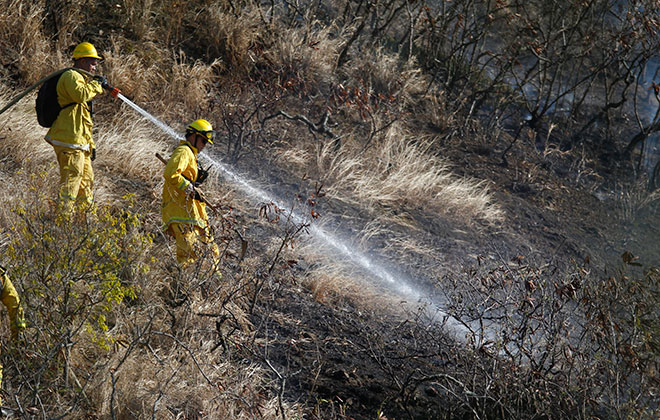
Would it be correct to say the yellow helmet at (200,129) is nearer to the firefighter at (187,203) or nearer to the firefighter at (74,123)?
the firefighter at (187,203)

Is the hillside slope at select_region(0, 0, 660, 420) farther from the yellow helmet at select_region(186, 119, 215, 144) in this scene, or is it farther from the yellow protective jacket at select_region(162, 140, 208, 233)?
the yellow helmet at select_region(186, 119, 215, 144)

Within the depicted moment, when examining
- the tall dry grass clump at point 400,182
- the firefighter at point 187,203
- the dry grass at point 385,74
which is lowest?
the tall dry grass clump at point 400,182

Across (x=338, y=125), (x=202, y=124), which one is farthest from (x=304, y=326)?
(x=338, y=125)

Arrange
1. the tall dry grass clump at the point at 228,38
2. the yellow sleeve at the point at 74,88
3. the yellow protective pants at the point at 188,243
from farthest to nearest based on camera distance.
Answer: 1. the tall dry grass clump at the point at 228,38
2. the yellow sleeve at the point at 74,88
3. the yellow protective pants at the point at 188,243

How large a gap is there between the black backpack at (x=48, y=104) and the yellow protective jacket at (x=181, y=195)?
1220mm

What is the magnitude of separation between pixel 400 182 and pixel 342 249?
214 cm

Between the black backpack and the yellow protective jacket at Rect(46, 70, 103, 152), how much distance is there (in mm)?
34

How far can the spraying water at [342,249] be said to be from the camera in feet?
24.8

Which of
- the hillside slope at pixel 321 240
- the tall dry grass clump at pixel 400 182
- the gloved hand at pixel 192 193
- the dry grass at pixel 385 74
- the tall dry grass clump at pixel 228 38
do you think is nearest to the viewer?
the hillside slope at pixel 321 240

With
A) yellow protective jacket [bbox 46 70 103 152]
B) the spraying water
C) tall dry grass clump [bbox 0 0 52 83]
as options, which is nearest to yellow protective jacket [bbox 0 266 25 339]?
yellow protective jacket [bbox 46 70 103 152]

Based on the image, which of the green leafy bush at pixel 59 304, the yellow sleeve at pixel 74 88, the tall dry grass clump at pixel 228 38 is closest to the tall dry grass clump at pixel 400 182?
the tall dry grass clump at pixel 228 38

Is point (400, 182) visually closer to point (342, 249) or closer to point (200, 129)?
point (342, 249)

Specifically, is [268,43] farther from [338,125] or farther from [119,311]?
[119,311]

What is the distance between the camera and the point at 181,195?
5.50 metres
